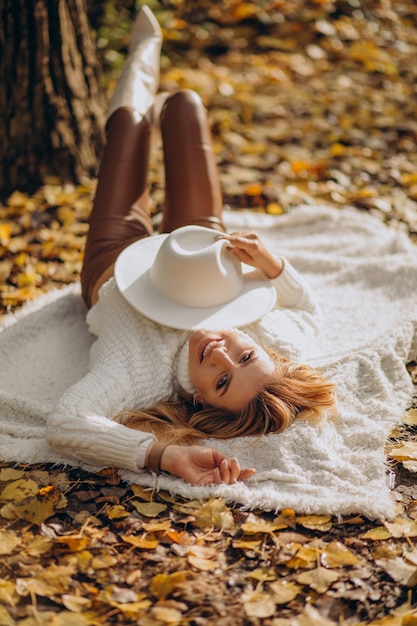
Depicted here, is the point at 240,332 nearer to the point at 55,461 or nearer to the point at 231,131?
the point at 55,461

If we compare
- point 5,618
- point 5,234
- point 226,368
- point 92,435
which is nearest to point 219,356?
point 226,368

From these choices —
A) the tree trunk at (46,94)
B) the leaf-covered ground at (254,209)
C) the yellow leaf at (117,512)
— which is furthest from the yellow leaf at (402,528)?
the tree trunk at (46,94)

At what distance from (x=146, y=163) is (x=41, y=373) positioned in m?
1.19

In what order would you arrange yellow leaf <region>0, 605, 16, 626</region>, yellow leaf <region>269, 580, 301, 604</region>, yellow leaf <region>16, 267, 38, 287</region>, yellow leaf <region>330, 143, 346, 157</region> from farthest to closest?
1. yellow leaf <region>330, 143, 346, 157</region>
2. yellow leaf <region>16, 267, 38, 287</region>
3. yellow leaf <region>269, 580, 301, 604</region>
4. yellow leaf <region>0, 605, 16, 626</region>

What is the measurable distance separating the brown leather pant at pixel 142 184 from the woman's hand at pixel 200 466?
111 cm

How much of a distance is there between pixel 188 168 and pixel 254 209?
43.0 inches

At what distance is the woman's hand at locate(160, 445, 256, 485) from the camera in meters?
2.59

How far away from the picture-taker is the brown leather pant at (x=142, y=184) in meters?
3.56

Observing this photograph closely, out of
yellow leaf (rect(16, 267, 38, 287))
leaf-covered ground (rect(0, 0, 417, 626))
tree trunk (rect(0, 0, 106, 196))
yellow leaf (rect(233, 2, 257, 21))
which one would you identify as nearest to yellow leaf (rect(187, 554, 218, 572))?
leaf-covered ground (rect(0, 0, 417, 626))

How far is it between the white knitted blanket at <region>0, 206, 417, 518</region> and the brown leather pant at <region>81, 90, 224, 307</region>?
1.14 feet

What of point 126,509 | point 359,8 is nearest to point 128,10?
point 359,8

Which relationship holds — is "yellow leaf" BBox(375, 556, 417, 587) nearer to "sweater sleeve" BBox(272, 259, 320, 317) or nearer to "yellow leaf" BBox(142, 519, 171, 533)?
"yellow leaf" BBox(142, 519, 171, 533)

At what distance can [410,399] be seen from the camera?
3150 millimetres

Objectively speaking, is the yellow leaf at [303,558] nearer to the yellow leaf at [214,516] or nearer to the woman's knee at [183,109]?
the yellow leaf at [214,516]
